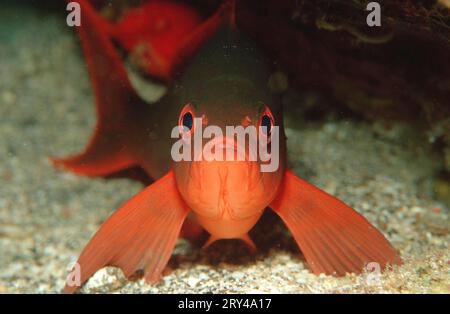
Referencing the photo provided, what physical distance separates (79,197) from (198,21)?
8.21ft

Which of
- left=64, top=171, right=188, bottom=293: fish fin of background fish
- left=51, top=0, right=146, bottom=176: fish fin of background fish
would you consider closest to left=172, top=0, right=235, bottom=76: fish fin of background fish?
left=51, top=0, right=146, bottom=176: fish fin of background fish

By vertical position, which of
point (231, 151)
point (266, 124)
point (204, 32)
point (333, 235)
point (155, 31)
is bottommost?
point (333, 235)

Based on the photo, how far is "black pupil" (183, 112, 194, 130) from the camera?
2.62 metres

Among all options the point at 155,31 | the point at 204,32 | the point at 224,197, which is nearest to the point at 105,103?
the point at 204,32

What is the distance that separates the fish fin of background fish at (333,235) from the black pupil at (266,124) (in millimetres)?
550

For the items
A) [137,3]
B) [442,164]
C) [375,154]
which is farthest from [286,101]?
[137,3]

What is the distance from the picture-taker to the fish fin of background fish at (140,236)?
9.02 feet

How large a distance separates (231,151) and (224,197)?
10.7 inches

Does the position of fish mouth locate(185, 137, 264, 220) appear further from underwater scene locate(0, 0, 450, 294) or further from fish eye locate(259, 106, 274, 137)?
fish eye locate(259, 106, 274, 137)

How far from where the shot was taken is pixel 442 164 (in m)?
4.12

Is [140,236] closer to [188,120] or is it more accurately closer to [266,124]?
[188,120]

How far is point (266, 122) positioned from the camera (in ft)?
8.70

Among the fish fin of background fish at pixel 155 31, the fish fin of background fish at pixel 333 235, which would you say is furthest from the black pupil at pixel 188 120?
the fish fin of background fish at pixel 155 31

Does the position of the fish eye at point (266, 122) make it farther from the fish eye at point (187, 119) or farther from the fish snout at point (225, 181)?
the fish eye at point (187, 119)
